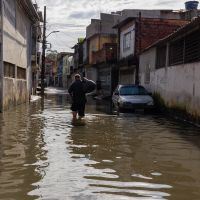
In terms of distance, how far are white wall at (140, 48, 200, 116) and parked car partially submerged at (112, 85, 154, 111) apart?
868 millimetres

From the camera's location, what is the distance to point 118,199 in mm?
5602

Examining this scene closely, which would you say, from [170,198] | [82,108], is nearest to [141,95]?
[82,108]

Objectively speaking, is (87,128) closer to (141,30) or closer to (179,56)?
(179,56)

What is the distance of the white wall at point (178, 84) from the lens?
15.7m

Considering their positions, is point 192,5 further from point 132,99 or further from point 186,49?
point 186,49

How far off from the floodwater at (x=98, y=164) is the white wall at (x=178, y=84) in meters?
2.93

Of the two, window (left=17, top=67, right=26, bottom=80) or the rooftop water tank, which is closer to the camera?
window (left=17, top=67, right=26, bottom=80)

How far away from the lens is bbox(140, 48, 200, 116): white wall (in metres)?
15.7

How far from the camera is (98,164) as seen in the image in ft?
25.7

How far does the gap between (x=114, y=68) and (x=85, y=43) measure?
2051 cm

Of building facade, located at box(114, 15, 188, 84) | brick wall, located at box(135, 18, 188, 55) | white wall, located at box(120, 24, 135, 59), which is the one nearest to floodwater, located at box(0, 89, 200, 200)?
building facade, located at box(114, 15, 188, 84)

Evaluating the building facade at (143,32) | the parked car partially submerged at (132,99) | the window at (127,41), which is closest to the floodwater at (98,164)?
the parked car partially submerged at (132,99)

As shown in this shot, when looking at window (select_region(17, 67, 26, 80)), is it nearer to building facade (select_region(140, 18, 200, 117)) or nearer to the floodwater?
building facade (select_region(140, 18, 200, 117))

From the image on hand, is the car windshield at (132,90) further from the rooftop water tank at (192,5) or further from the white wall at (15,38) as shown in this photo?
the rooftop water tank at (192,5)
